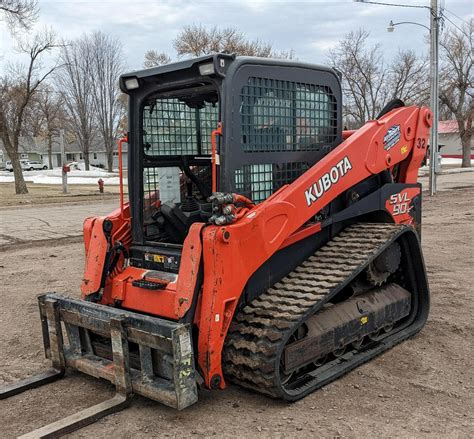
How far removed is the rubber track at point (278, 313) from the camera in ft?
12.2

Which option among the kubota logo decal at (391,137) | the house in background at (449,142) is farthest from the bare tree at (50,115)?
the kubota logo decal at (391,137)

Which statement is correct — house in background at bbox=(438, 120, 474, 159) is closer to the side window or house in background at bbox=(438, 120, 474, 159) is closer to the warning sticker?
the side window

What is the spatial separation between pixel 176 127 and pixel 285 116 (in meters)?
1.07

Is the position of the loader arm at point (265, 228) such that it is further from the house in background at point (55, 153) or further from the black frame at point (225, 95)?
the house in background at point (55, 153)

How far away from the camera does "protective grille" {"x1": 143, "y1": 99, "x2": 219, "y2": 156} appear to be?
4.89 metres

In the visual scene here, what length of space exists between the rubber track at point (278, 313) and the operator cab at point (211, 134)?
71cm

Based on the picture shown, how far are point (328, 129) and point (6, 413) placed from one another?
133 inches

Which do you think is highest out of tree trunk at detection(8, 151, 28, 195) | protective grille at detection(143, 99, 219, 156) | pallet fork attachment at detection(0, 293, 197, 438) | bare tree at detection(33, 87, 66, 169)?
bare tree at detection(33, 87, 66, 169)

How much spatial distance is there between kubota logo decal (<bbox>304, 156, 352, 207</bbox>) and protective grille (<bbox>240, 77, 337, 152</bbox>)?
293 mm

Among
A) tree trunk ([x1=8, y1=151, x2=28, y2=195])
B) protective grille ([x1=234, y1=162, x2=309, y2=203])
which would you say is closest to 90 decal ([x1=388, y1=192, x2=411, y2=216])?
protective grille ([x1=234, y1=162, x2=309, y2=203])

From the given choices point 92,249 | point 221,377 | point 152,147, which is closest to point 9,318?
point 92,249

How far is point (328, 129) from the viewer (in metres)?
4.90

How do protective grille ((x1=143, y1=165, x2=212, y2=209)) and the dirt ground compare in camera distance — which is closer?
the dirt ground

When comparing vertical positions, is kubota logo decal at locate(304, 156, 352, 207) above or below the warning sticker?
above
